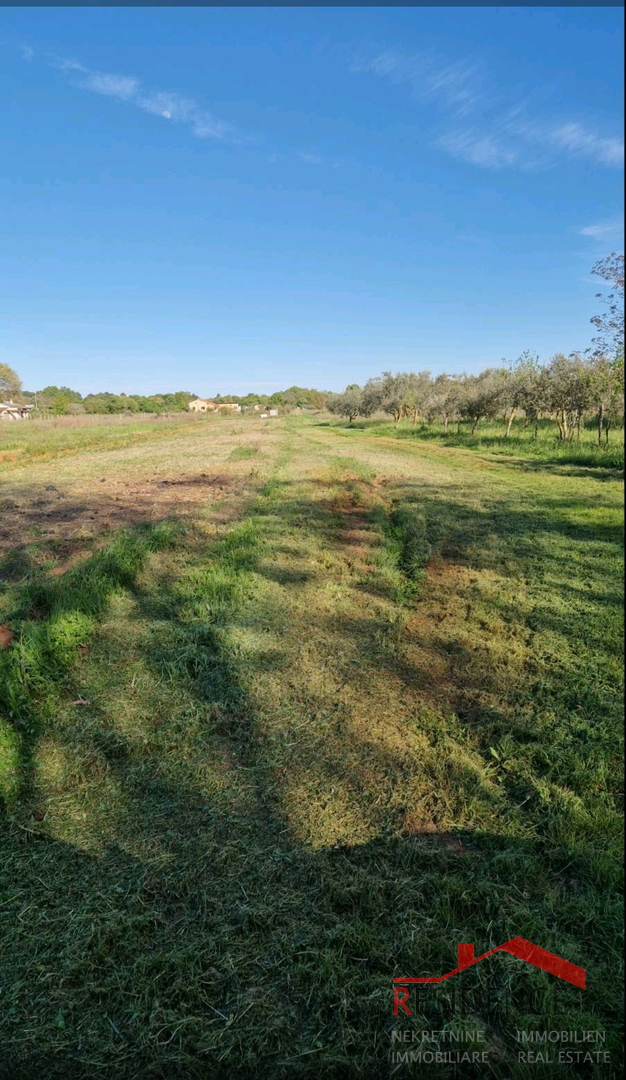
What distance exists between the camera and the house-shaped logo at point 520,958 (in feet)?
6.39

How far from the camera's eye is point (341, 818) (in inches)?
123

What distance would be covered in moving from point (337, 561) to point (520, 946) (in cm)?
529

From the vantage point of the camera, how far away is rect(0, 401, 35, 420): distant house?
244ft

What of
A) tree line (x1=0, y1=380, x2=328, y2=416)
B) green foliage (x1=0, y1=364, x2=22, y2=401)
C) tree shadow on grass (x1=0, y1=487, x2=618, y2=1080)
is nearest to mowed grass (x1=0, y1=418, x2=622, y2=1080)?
tree shadow on grass (x1=0, y1=487, x2=618, y2=1080)

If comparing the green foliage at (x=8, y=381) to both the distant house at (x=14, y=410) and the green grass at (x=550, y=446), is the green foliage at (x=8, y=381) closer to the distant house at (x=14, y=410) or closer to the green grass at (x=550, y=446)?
the distant house at (x=14, y=410)

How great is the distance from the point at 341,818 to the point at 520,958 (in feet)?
4.17

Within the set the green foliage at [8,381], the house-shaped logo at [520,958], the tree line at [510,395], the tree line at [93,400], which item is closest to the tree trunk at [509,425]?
the tree line at [510,395]

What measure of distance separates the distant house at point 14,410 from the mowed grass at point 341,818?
8309 centimetres

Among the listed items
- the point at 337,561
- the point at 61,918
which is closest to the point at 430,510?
the point at 337,561

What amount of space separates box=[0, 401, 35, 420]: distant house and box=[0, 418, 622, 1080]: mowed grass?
273 feet

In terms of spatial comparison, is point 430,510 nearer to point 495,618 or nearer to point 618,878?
point 495,618

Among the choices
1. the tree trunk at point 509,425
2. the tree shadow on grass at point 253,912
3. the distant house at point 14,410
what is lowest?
the tree shadow on grass at point 253,912

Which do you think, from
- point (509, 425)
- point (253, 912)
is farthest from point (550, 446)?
point (253, 912)

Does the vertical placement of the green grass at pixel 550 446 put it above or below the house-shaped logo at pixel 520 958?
above
